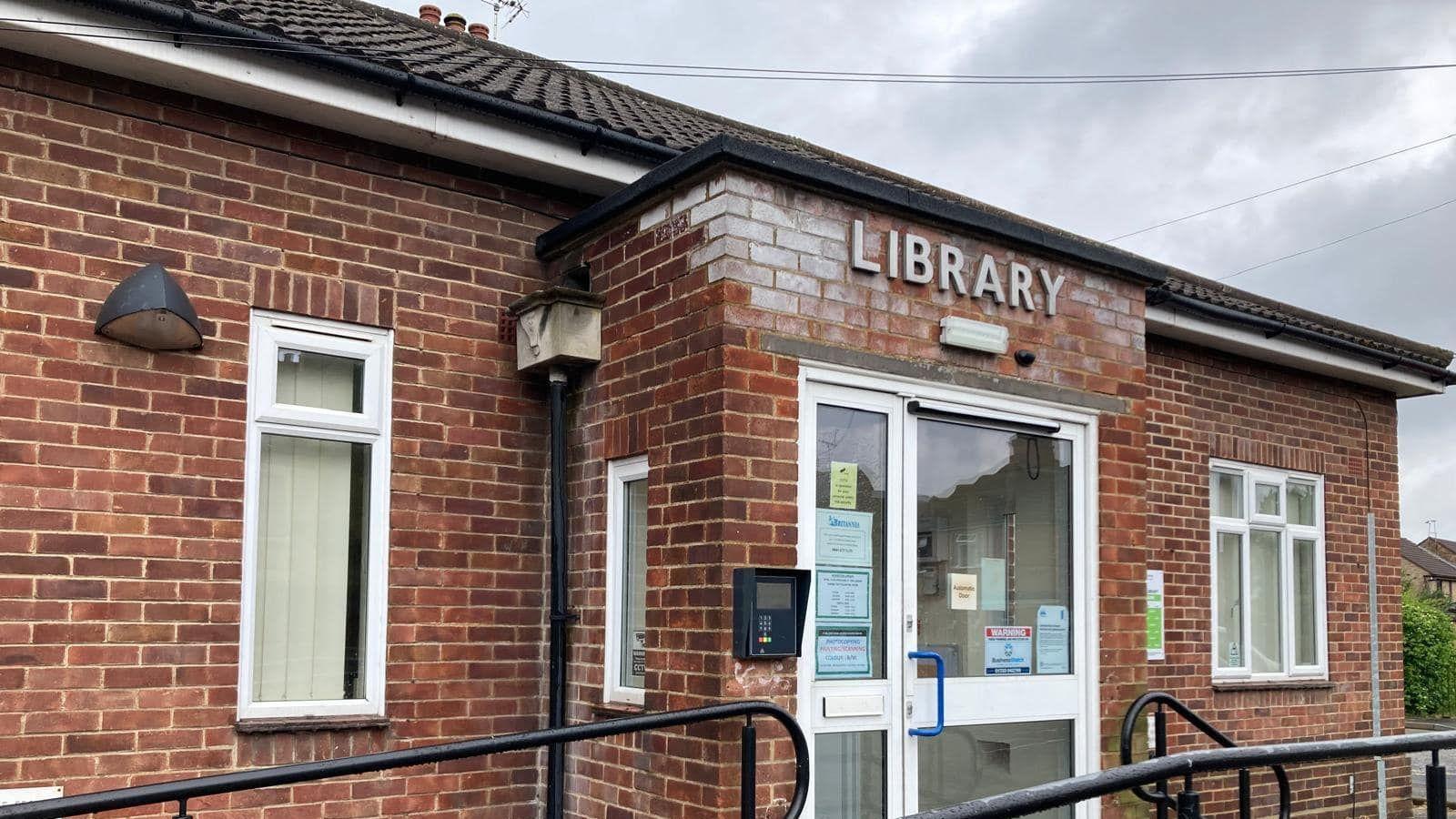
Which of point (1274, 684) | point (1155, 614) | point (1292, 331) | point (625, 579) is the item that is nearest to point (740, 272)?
point (625, 579)

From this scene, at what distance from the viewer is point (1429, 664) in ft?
72.1

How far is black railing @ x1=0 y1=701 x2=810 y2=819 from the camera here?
10.3ft

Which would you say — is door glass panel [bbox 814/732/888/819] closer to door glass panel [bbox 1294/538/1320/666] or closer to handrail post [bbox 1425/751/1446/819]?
handrail post [bbox 1425/751/1446/819]

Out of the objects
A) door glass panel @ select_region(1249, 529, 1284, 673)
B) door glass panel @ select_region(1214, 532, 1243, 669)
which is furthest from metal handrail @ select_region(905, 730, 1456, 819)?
door glass panel @ select_region(1249, 529, 1284, 673)

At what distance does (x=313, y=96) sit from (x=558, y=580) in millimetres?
2213

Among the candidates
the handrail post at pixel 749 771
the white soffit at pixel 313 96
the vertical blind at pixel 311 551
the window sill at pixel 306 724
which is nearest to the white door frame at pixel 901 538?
the handrail post at pixel 749 771

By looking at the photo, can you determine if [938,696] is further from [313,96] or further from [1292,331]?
[1292,331]

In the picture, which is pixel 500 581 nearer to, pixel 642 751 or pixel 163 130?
pixel 642 751

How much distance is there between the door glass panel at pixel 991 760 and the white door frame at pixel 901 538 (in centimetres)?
7

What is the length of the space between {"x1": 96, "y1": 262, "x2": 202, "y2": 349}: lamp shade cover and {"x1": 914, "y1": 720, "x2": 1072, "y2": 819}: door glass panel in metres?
3.07

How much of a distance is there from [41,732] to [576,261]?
2.81 metres

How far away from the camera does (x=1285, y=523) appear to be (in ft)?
29.3

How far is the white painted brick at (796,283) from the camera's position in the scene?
4918mm

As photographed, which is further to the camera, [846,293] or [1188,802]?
[846,293]
